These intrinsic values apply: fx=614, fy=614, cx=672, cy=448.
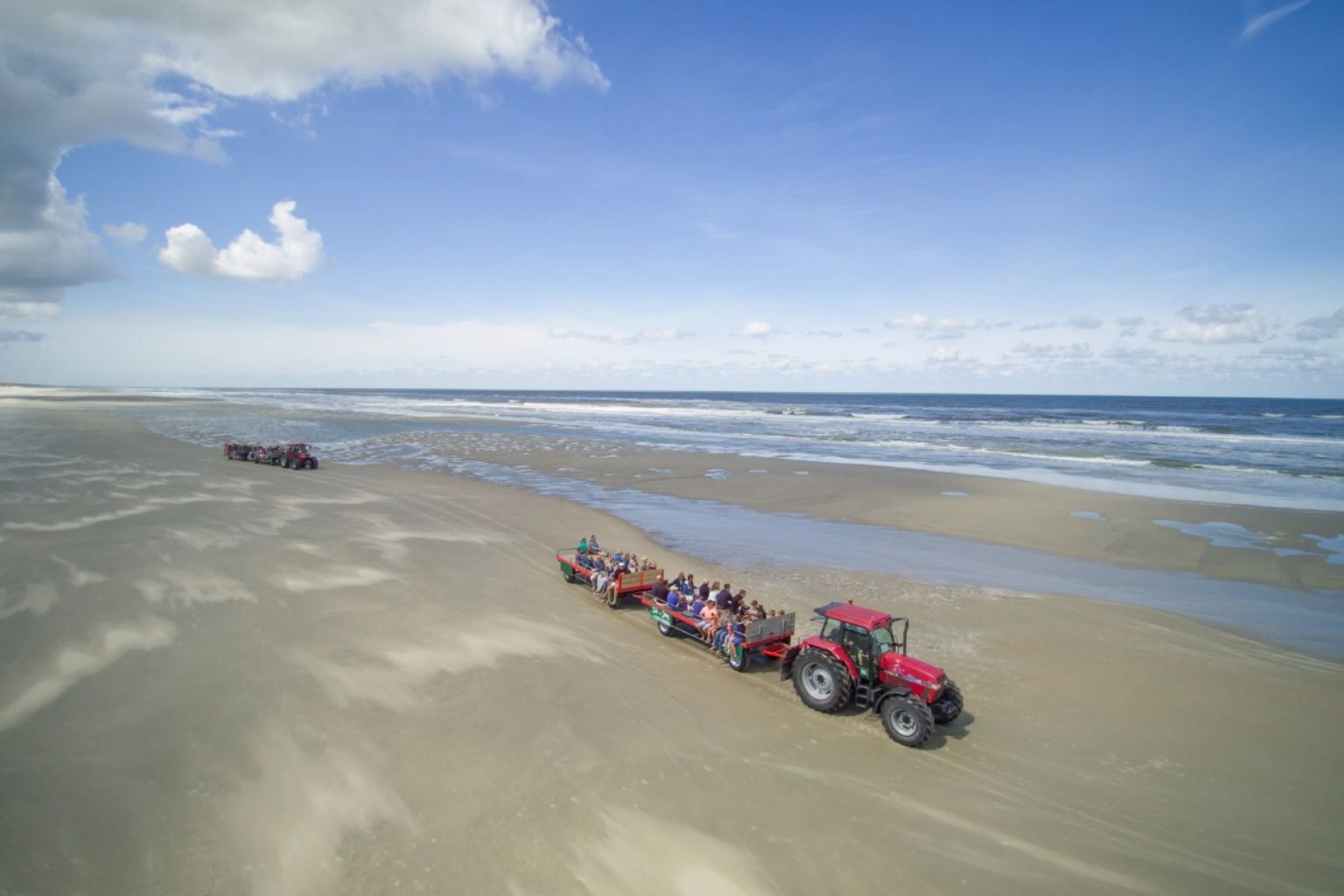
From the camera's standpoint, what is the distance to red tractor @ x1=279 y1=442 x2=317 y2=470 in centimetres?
3238

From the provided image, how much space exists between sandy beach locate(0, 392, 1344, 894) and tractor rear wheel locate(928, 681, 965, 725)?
14.5 inches

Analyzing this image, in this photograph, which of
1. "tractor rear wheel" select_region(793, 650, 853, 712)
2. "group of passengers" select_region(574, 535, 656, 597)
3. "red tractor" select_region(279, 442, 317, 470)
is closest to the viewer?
"tractor rear wheel" select_region(793, 650, 853, 712)

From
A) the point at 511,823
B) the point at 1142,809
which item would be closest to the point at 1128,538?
the point at 1142,809

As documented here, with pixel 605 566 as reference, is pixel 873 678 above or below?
below

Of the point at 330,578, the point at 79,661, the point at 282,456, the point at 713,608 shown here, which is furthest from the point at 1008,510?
the point at 282,456

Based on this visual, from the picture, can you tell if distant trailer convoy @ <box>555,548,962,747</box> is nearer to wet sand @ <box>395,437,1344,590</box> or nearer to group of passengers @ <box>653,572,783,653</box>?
group of passengers @ <box>653,572,783,653</box>

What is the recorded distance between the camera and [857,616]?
9.90m

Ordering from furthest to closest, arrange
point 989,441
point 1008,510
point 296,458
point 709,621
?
point 989,441, point 296,458, point 1008,510, point 709,621

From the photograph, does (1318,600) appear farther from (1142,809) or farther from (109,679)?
(109,679)

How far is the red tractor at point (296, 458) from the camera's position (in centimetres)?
3238

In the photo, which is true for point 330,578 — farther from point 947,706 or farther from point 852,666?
point 947,706

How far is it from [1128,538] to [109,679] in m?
27.3

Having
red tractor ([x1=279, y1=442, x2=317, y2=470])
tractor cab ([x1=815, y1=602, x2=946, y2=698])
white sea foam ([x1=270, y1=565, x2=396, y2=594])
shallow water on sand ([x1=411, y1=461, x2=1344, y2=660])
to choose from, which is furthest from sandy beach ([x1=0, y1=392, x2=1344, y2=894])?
red tractor ([x1=279, y1=442, x2=317, y2=470])

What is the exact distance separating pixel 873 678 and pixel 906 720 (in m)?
0.80
